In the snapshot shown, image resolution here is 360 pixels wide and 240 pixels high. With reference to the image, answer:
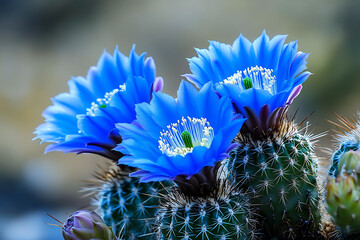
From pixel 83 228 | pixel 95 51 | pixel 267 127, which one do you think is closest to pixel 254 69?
pixel 267 127

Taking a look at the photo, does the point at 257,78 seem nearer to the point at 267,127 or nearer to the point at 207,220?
the point at 267,127

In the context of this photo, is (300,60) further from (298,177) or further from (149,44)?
(149,44)

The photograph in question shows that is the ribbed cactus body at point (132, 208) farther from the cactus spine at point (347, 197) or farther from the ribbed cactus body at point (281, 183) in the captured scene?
the cactus spine at point (347, 197)

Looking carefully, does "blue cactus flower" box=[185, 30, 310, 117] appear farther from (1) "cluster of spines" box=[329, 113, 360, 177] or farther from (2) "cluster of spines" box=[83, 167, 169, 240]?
(2) "cluster of spines" box=[83, 167, 169, 240]

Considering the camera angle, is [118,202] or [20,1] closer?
[118,202]

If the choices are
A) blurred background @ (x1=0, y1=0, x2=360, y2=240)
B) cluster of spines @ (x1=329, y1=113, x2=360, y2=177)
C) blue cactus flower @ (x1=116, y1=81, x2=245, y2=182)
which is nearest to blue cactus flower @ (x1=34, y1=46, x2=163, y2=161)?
blue cactus flower @ (x1=116, y1=81, x2=245, y2=182)

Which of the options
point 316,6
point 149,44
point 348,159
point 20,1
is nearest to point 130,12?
point 149,44

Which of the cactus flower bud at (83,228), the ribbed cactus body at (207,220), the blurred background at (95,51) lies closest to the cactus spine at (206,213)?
the ribbed cactus body at (207,220)
